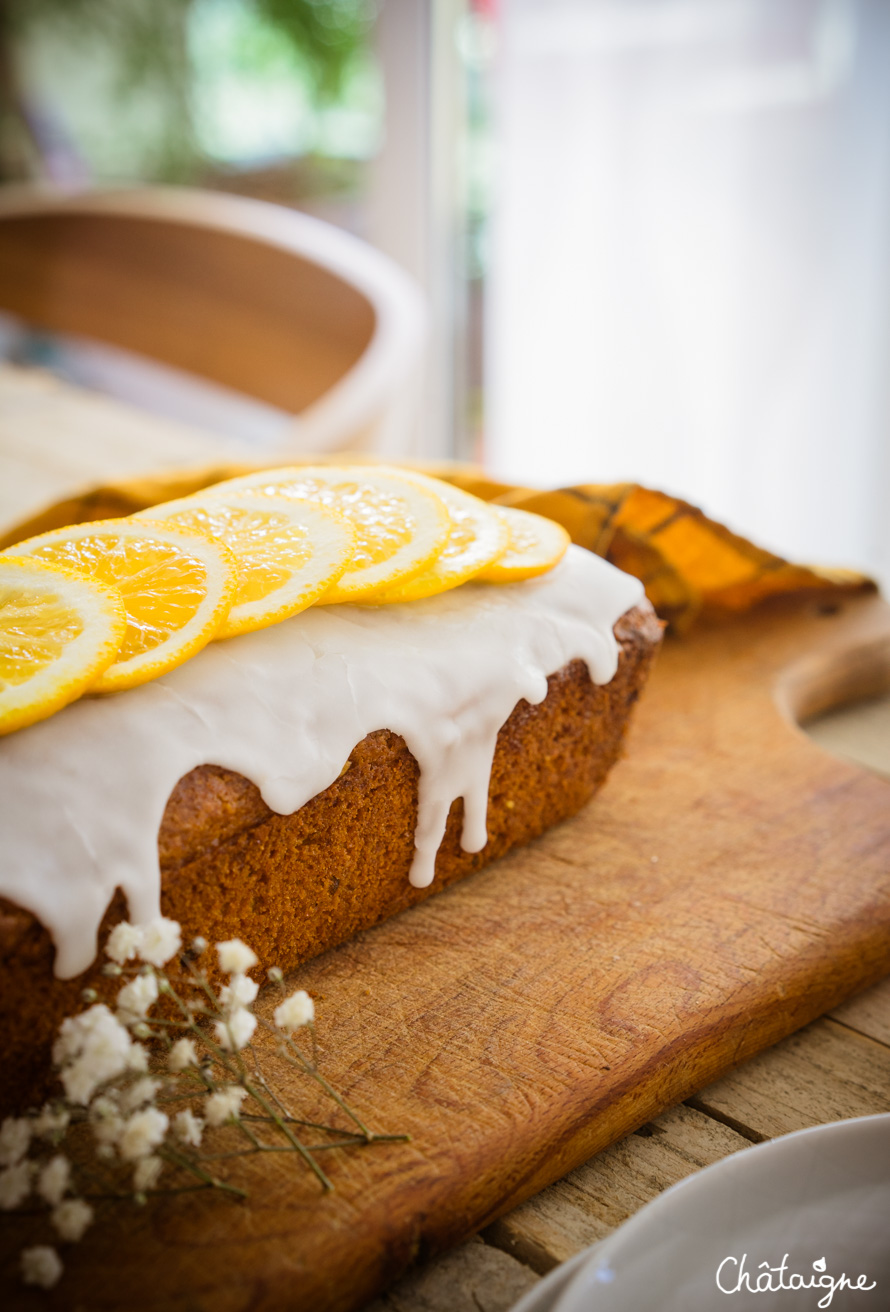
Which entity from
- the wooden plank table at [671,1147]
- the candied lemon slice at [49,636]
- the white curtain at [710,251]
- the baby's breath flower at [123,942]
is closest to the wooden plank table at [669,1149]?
the wooden plank table at [671,1147]

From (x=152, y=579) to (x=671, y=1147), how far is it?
719 millimetres

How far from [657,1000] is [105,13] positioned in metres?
7.78

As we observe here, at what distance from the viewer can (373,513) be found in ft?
4.01

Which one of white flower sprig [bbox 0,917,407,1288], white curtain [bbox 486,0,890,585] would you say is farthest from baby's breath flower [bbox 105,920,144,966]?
white curtain [bbox 486,0,890,585]

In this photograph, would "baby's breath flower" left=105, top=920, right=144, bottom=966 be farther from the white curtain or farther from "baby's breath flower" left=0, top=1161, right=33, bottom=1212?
the white curtain

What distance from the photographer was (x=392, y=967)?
3.59ft

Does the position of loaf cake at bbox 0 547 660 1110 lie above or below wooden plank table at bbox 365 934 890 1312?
above

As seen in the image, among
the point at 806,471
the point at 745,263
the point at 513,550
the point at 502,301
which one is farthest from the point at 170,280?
the point at 513,550

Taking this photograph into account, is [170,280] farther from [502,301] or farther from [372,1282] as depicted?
[372,1282]

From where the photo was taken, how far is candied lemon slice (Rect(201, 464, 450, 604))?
112 centimetres

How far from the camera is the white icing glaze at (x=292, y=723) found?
0.87m

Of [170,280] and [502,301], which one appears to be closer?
[170,280]

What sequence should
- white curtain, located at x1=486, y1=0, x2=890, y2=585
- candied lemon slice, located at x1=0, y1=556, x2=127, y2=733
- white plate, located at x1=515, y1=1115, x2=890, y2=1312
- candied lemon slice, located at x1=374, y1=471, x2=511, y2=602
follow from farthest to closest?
white curtain, located at x1=486, y1=0, x2=890, y2=585
candied lemon slice, located at x1=374, y1=471, x2=511, y2=602
candied lemon slice, located at x1=0, y1=556, x2=127, y2=733
white plate, located at x1=515, y1=1115, x2=890, y2=1312

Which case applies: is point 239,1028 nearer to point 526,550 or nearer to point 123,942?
point 123,942
